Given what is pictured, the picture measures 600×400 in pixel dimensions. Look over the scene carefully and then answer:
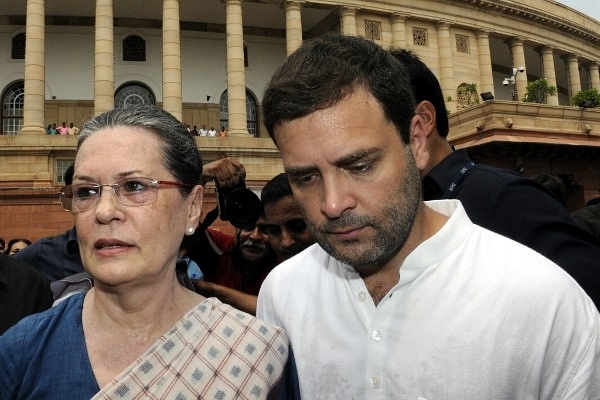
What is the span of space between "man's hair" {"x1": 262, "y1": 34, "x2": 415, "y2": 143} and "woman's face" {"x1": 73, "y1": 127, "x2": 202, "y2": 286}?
503mm

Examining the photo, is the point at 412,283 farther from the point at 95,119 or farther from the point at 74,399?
the point at 95,119

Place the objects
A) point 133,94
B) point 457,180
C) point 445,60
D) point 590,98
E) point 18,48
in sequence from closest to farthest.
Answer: point 457,180, point 590,98, point 18,48, point 445,60, point 133,94

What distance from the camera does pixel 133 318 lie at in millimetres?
2100

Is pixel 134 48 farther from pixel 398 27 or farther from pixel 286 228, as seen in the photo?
pixel 286 228

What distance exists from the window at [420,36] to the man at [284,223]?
2921 centimetres

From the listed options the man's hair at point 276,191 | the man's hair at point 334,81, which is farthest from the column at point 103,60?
the man's hair at point 334,81

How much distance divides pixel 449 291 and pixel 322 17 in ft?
102

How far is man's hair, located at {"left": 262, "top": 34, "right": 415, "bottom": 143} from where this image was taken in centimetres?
184

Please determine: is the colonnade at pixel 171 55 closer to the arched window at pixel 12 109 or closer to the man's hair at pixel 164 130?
the arched window at pixel 12 109

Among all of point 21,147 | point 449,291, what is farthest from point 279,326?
point 21,147

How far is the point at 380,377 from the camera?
180cm

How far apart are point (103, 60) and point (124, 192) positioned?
84.8 feet

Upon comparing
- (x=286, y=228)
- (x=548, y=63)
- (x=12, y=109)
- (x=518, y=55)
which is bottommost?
(x=286, y=228)

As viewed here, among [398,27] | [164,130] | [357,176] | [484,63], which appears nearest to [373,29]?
[398,27]
